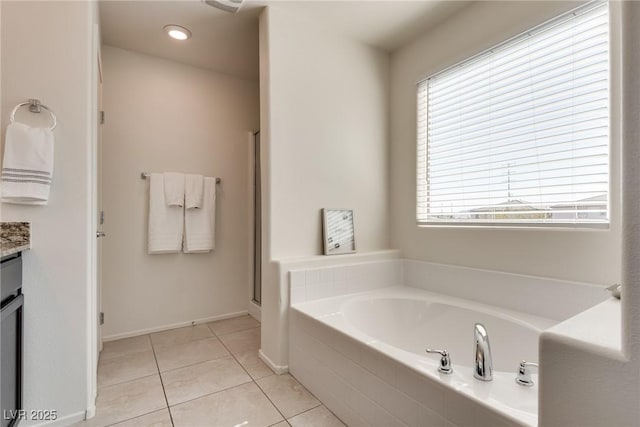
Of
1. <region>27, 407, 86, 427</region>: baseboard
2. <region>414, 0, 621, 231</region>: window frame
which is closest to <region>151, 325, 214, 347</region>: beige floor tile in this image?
<region>27, 407, 86, 427</region>: baseboard

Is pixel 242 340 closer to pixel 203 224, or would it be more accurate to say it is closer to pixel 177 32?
pixel 203 224

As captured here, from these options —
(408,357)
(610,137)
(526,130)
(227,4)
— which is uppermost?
(227,4)

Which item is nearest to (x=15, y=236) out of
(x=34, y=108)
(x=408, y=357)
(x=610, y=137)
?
(x=34, y=108)

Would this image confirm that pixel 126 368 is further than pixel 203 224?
No

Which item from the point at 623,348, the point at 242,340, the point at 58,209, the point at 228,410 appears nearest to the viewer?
the point at 623,348

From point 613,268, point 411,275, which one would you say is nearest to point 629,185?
point 613,268

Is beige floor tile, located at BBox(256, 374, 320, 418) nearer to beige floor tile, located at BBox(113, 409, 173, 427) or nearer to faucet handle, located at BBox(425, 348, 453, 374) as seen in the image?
beige floor tile, located at BBox(113, 409, 173, 427)

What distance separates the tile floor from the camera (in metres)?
1.54

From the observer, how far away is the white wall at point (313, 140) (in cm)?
208

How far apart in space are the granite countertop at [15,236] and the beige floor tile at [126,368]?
1.03 m

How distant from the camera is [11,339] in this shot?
4.13ft

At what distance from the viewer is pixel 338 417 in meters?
1.55

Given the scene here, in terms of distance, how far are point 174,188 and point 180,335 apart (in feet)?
4.24

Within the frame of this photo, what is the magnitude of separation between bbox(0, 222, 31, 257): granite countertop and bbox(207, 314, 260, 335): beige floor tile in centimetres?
166
